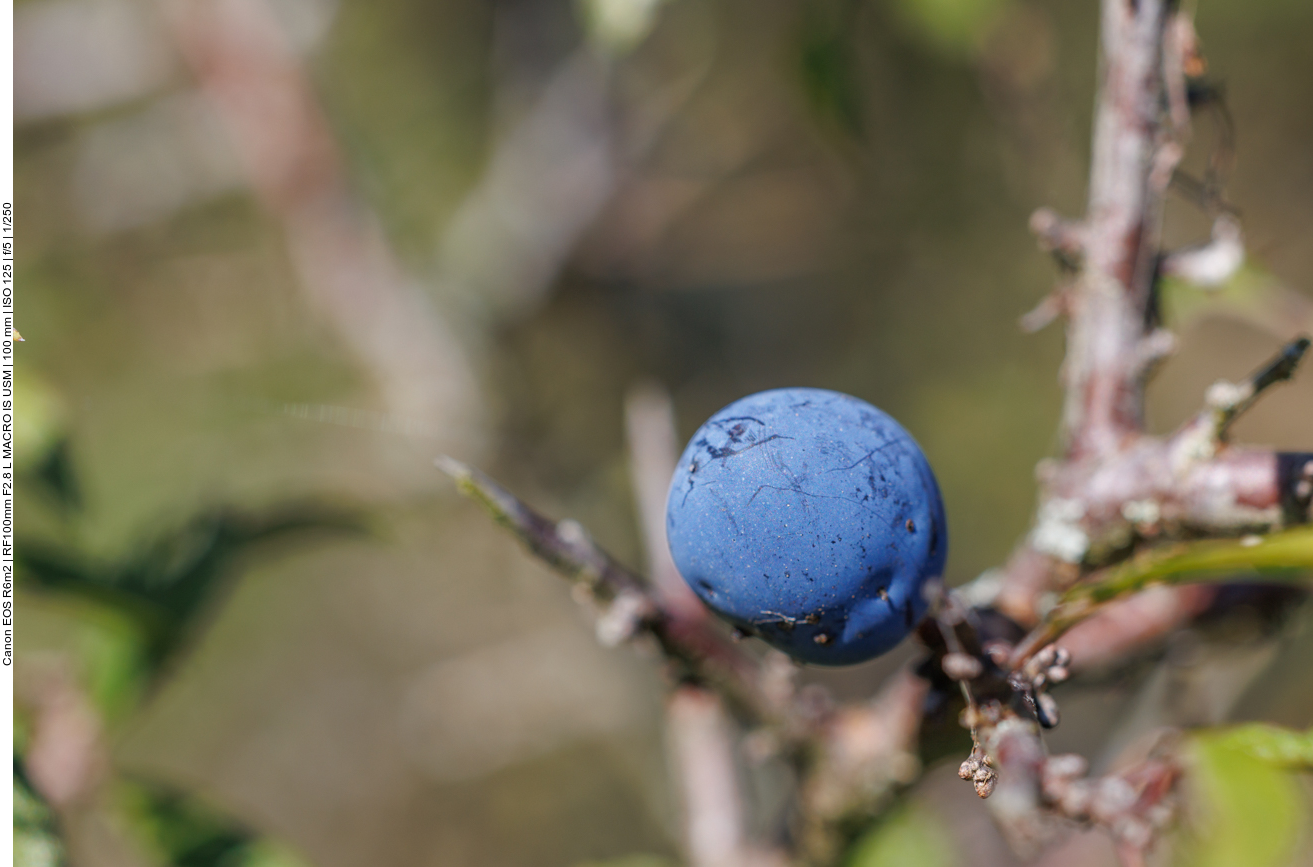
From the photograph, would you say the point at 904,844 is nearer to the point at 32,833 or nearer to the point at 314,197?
the point at 32,833

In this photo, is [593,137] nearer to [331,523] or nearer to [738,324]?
[738,324]

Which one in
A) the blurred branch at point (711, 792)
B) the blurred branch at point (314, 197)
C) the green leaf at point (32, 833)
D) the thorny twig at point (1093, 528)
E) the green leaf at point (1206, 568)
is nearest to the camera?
the green leaf at point (1206, 568)

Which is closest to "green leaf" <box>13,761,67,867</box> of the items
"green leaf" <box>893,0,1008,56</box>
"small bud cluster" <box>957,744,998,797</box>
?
"small bud cluster" <box>957,744,998,797</box>

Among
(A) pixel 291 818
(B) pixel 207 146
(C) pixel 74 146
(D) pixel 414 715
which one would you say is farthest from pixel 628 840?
(C) pixel 74 146

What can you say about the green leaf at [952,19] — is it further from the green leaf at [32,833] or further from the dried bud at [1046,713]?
the green leaf at [32,833]

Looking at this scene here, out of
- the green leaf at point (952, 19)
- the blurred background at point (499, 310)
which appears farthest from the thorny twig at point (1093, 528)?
the blurred background at point (499, 310)

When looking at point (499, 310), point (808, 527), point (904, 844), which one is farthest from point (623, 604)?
point (499, 310)
